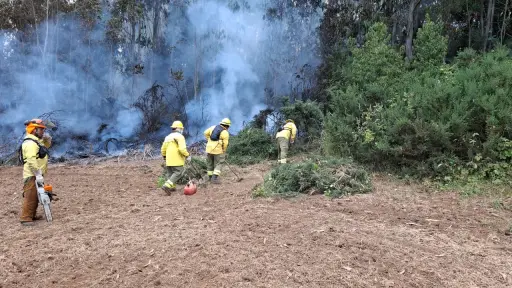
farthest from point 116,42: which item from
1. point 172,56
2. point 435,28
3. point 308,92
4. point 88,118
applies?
point 435,28

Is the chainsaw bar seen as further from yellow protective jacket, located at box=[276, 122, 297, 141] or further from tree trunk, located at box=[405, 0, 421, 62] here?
tree trunk, located at box=[405, 0, 421, 62]

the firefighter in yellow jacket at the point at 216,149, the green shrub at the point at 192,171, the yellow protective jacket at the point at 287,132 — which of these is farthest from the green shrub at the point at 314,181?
the yellow protective jacket at the point at 287,132

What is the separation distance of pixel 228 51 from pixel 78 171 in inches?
465

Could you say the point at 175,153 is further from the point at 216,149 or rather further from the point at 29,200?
the point at 29,200

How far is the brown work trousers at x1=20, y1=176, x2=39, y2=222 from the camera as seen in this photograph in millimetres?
6594

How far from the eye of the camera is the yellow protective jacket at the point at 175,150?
883 cm

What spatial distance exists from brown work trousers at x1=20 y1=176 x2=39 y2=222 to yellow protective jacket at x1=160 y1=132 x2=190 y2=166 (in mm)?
2834

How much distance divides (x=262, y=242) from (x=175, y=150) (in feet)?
15.0

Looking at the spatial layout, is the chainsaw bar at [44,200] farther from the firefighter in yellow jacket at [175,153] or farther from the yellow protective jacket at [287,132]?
the yellow protective jacket at [287,132]

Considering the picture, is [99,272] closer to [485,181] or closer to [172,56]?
[485,181]

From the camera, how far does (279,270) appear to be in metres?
4.04

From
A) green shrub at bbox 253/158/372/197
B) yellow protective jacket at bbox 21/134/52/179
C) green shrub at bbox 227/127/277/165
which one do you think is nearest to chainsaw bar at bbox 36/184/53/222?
yellow protective jacket at bbox 21/134/52/179

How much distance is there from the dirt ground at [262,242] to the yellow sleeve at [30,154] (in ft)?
3.14

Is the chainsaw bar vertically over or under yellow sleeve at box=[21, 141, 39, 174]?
under
